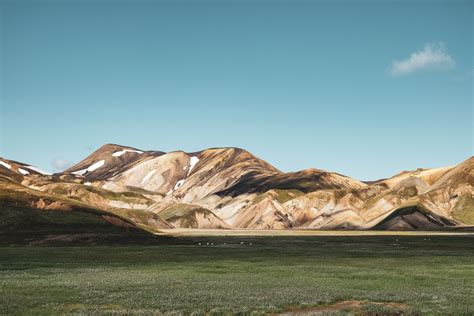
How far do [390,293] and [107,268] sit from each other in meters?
29.9

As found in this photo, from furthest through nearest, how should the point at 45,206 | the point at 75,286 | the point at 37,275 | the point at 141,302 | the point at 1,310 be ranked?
the point at 45,206 → the point at 37,275 → the point at 75,286 → the point at 141,302 → the point at 1,310

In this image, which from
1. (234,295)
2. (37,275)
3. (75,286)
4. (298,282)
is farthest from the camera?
(37,275)

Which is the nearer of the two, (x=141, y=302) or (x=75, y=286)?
(x=141, y=302)

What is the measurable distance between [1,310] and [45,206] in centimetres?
13080

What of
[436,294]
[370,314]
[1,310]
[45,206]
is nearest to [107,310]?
[1,310]

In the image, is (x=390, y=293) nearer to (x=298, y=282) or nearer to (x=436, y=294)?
(x=436, y=294)

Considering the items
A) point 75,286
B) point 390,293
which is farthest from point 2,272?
point 390,293

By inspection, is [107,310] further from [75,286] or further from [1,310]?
[75,286]

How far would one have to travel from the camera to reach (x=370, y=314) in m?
27.9

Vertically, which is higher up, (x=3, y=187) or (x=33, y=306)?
(x=3, y=187)

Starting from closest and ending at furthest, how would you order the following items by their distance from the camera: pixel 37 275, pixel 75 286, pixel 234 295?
pixel 234 295 < pixel 75 286 < pixel 37 275

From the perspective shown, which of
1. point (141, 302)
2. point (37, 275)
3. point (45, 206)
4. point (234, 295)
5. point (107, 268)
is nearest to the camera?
point (141, 302)

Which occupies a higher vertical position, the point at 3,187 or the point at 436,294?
the point at 3,187

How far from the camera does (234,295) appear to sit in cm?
3353
